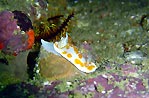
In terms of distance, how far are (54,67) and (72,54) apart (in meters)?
0.29

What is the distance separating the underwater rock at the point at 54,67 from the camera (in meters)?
3.23

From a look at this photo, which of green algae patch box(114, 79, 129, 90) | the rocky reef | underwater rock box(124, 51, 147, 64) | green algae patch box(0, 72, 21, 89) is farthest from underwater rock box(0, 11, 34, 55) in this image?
green algae patch box(114, 79, 129, 90)

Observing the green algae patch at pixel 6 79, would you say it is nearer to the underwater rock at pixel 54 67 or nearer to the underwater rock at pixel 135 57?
the underwater rock at pixel 54 67

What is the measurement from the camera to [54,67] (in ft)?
10.8

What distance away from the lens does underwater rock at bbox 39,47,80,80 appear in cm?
323

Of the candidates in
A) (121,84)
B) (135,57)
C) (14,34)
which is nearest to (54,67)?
(121,84)

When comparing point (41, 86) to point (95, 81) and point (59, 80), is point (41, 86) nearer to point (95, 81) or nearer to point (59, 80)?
point (59, 80)

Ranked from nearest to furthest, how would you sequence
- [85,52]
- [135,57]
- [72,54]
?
[72,54] → [85,52] → [135,57]

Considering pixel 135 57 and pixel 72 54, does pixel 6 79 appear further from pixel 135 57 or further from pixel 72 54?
pixel 135 57

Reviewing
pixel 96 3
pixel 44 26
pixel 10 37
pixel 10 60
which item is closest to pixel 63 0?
pixel 96 3

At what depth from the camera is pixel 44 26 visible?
170 inches

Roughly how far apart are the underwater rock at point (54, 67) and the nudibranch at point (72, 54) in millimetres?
60

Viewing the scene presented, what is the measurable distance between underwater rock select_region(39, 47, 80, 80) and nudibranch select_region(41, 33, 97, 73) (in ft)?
0.20

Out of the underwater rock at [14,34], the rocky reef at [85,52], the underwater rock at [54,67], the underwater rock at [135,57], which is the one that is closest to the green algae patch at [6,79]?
the rocky reef at [85,52]
